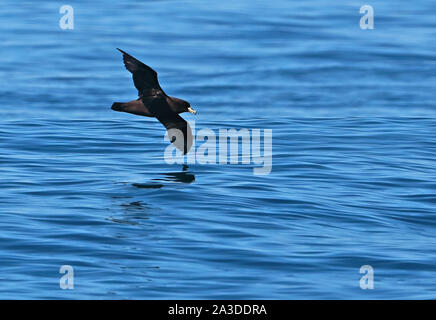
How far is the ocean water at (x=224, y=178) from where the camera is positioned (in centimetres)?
1147

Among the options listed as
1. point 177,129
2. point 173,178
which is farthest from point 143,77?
point 173,178

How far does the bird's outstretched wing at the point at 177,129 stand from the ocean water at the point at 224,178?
2.14 ft

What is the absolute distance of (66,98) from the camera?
2483cm

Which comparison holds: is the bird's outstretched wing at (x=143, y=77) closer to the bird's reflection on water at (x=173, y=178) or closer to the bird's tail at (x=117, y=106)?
the bird's tail at (x=117, y=106)

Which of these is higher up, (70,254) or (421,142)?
(421,142)

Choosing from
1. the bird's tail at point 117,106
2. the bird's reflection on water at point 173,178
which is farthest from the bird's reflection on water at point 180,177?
the bird's tail at point 117,106

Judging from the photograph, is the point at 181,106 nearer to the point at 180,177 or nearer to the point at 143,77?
the point at 143,77

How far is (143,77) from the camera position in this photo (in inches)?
601

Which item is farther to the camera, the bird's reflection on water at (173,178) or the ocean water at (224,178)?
the bird's reflection on water at (173,178)

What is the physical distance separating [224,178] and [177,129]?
1.27 meters

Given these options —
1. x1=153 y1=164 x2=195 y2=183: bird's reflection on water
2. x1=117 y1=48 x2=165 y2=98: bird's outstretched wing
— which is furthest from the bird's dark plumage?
x1=153 y1=164 x2=195 y2=183: bird's reflection on water

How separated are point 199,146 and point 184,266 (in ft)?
24.4

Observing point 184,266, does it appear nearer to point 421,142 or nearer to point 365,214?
point 365,214
